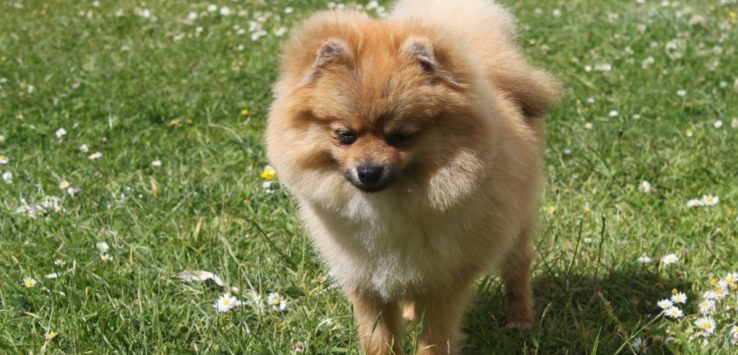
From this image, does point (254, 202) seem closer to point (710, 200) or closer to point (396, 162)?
point (396, 162)

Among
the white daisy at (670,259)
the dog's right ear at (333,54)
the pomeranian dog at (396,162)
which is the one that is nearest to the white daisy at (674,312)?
the white daisy at (670,259)

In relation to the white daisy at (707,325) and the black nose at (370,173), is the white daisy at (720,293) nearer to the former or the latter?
the white daisy at (707,325)

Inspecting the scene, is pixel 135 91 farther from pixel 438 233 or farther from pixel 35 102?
pixel 438 233

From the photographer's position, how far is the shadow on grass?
11.1 feet

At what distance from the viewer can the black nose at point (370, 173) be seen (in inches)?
103

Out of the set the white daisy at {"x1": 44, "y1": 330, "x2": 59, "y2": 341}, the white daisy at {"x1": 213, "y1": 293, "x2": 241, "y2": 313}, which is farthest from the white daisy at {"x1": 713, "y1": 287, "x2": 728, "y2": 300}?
the white daisy at {"x1": 44, "y1": 330, "x2": 59, "y2": 341}

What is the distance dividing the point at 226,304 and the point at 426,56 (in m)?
1.31

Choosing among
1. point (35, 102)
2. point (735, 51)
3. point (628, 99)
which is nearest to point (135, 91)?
point (35, 102)

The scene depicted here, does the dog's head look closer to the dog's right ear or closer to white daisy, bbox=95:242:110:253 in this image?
the dog's right ear

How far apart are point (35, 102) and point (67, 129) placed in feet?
2.57

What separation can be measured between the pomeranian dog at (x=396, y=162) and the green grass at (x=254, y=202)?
1.20ft

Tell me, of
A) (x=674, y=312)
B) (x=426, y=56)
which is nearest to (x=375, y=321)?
(x=426, y=56)

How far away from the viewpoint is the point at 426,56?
2705mm

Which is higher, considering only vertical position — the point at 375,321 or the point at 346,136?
the point at 346,136
